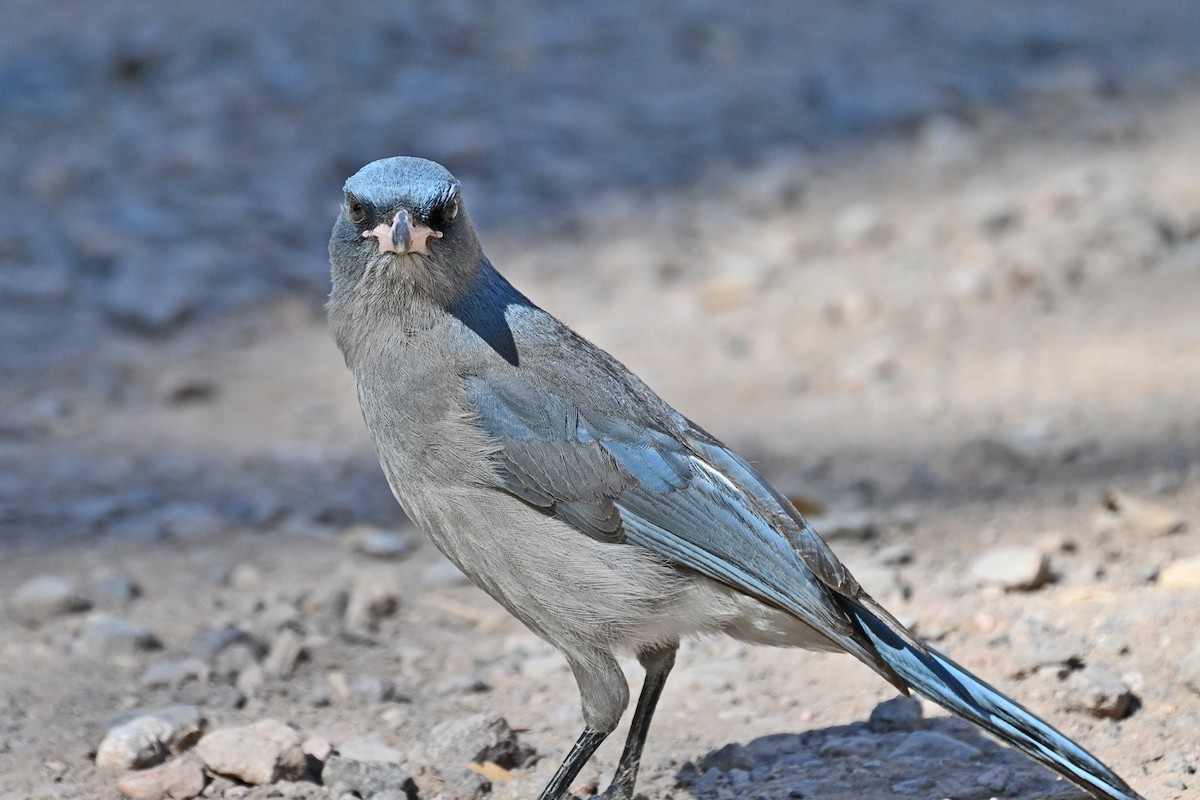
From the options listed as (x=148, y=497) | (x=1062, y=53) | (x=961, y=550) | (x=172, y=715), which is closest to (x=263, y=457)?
(x=148, y=497)

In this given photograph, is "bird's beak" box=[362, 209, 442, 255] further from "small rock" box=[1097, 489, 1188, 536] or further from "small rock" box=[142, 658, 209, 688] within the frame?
"small rock" box=[1097, 489, 1188, 536]

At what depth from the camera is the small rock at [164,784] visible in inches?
156

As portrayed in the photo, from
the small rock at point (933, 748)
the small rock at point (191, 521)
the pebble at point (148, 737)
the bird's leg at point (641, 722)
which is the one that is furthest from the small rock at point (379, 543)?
the small rock at point (933, 748)

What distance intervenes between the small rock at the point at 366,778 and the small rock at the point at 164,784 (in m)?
0.31

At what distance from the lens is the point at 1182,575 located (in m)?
4.71

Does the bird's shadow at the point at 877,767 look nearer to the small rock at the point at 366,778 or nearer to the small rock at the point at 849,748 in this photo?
the small rock at the point at 849,748

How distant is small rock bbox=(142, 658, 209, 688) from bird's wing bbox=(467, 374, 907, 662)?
4.35ft

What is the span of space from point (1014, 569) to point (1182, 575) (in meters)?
0.47

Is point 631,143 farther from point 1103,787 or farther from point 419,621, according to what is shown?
point 1103,787

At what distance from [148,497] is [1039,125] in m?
5.64

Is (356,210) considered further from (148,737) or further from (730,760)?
(730,760)

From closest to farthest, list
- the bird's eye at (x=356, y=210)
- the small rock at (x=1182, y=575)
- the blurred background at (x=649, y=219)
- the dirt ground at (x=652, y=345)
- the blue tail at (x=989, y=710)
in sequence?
the blue tail at (x=989, y=710)
the bird's eye at (x=356, y=210)
the dirt ground at (x=652, y=345)
the small rock at (x=1182, y=575)
the blurred background at (x=649, y=219)

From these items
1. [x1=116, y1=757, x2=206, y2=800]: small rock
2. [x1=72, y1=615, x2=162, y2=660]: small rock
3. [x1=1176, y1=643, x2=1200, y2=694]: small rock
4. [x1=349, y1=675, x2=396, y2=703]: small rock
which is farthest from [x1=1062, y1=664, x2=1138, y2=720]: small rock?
[x1=72, y1=615, x2=162, y2=660]: small rock

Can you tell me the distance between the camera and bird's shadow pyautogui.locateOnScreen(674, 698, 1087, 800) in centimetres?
388
